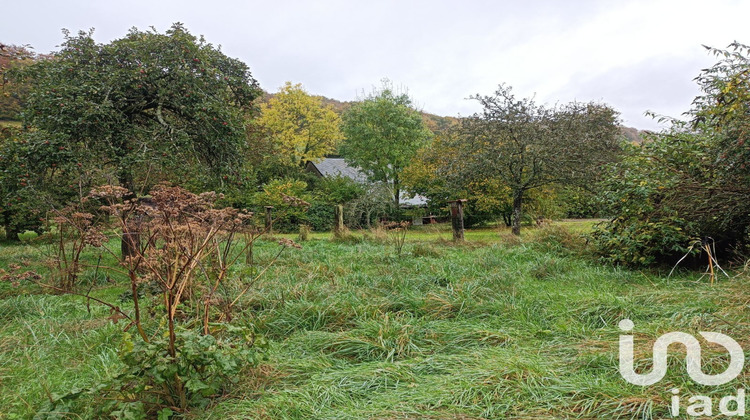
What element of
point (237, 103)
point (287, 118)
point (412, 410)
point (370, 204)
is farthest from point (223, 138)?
point (287, 118)

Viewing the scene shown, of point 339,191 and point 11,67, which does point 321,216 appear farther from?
point 11,67

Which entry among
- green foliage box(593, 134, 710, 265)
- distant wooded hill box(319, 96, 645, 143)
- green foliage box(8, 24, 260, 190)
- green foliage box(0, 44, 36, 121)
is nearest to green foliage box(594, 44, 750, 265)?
green foliage box(593, 134, 710, 265)

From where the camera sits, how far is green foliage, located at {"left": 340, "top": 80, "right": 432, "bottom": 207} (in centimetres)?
2256

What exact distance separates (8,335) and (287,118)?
27.6m

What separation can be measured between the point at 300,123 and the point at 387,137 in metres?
10.6

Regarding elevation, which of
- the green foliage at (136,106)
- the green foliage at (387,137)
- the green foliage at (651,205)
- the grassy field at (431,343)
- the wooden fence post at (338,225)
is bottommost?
the grassy field at (431,343)

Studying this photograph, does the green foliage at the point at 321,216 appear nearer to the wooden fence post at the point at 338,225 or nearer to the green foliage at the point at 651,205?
the wooden fence post at the point at 338,225

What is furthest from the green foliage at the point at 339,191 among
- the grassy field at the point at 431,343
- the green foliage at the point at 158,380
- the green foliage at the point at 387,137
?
the green foliage at the point at 158,380

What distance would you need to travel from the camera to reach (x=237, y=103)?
368 inches

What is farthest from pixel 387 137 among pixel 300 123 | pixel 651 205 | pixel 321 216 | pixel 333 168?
pixel 651 205

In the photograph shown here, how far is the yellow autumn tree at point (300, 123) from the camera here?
96.8 feet

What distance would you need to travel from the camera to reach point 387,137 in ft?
75.0

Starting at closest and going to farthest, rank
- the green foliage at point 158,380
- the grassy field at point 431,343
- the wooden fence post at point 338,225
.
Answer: the green foliage at point 158,380 → the grassy field at point 431,343 → the wooden fence post at point 338,225

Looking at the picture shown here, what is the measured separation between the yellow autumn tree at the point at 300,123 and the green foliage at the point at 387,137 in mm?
6869
